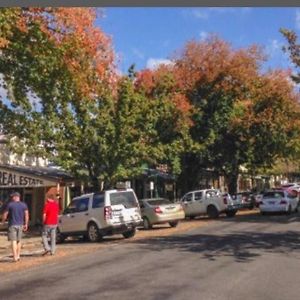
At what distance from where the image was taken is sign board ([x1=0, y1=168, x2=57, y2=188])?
2948 cm

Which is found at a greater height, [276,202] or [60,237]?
[276,202]

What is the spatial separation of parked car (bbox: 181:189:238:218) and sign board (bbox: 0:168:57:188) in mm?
8870

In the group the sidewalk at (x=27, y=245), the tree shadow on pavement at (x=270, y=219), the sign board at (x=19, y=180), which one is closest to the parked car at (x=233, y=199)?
the tree shadow on pavement at (x=270, y=219)

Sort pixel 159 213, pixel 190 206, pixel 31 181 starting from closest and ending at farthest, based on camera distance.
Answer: pixel 159 213 → pixel 31 181 → pixel 190 206

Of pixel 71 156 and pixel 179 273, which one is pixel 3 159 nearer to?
pixel 71 156

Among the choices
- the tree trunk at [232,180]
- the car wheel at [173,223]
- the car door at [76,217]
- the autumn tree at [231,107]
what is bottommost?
the car wheel at [173,223]

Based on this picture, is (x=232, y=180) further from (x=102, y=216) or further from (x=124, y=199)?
(x=102, y=216)

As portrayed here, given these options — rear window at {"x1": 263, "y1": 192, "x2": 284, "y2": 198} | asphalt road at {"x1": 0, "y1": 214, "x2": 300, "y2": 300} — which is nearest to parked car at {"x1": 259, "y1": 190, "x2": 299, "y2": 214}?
rear window at {"x1": 263, "y1": 192, "x2": 284, "y2": 198}

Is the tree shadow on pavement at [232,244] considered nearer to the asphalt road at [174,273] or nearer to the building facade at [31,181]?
the asphalt road at [174,273]

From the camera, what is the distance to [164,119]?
115 ft

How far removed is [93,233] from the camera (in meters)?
23.1

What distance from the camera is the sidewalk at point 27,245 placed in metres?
18.8

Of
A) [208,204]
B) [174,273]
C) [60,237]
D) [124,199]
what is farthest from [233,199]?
[174,273]

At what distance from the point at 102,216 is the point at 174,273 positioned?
1033 centimetres
